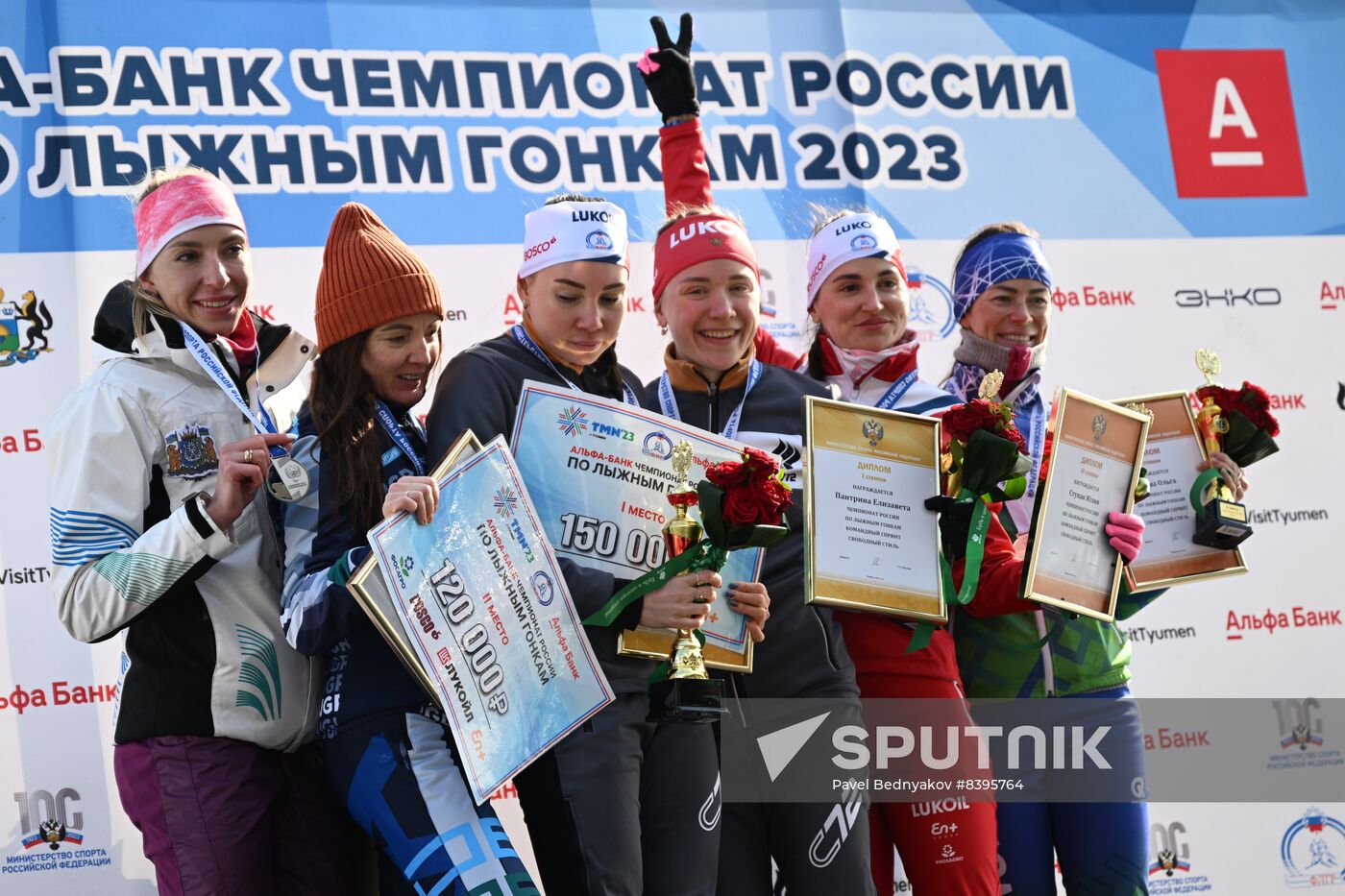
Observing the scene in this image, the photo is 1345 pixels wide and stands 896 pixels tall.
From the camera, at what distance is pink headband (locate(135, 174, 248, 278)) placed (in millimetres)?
2855

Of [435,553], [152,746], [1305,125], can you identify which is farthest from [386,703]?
[1305,125]

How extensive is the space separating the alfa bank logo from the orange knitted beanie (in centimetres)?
331

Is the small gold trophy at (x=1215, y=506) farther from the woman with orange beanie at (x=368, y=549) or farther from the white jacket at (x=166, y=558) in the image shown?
the white jacket at (x=166, y=558)

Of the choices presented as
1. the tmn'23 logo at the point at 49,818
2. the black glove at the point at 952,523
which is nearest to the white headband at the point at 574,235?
the black glove at the point at 952,523

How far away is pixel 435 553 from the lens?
2.50 metres

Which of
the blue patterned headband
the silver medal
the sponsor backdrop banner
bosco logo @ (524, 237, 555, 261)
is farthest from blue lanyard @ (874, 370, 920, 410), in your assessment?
the silver medal

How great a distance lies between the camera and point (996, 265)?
143 inches

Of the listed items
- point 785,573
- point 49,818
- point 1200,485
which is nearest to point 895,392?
point 785,573

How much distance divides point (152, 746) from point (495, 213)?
2.27 m

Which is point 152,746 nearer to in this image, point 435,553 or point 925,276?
point 435,553

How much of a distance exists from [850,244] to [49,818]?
107 inches

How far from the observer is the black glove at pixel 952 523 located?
300cm

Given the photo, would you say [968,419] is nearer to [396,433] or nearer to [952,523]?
[952,523]

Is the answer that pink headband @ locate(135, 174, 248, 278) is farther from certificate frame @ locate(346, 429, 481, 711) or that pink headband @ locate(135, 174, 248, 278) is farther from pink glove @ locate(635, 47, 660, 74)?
pink glove @ locate(635, 47, 660, 74)
